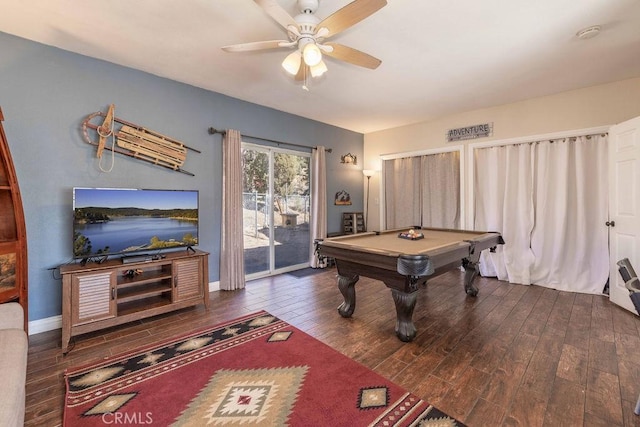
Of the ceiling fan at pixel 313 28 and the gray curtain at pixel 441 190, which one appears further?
the gray curtain at pixel 441 190

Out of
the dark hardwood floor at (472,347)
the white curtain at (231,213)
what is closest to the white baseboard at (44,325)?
the dark hardwood floor at (472,347)

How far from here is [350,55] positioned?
222 centimetres

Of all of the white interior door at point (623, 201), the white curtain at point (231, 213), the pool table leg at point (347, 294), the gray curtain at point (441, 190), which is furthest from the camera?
the gray curtain at point (441, 190)

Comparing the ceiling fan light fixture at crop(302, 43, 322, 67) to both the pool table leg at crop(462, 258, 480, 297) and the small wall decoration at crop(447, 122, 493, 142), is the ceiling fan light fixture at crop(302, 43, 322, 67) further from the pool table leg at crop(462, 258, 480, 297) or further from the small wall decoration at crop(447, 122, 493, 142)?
the small wall decoration at crop(447, 122, 493, 142)

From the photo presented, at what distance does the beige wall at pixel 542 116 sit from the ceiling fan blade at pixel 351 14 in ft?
11.8

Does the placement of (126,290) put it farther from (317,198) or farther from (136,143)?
(317,198)

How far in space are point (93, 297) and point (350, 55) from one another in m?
3.01

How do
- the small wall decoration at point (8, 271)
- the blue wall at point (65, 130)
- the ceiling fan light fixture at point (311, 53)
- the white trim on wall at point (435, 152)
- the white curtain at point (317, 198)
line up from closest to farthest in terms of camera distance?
the ceiling fan light fixture at point (311, 53)
the small wall decoration at point (8, 271)
the blue wall at point (65, 130)
the white trim on wall at point (435, 152)
the white curtain at point (317, 198)

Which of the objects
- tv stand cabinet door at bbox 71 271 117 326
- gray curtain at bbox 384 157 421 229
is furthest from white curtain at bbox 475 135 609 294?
tv stand cabinet door at bbox 71 271 117 326

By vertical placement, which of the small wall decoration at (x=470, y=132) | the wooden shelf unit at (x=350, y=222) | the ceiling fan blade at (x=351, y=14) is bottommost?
the wooden shelf unit at (x=350, y=222)

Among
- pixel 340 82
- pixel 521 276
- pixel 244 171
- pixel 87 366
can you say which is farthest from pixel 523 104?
pixel 87 366

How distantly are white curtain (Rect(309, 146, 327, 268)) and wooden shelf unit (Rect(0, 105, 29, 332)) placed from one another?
141 inches

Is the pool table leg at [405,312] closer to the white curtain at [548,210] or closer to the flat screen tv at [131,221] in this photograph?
the flat screen tv at [131,221]

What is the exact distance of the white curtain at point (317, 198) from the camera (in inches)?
198
